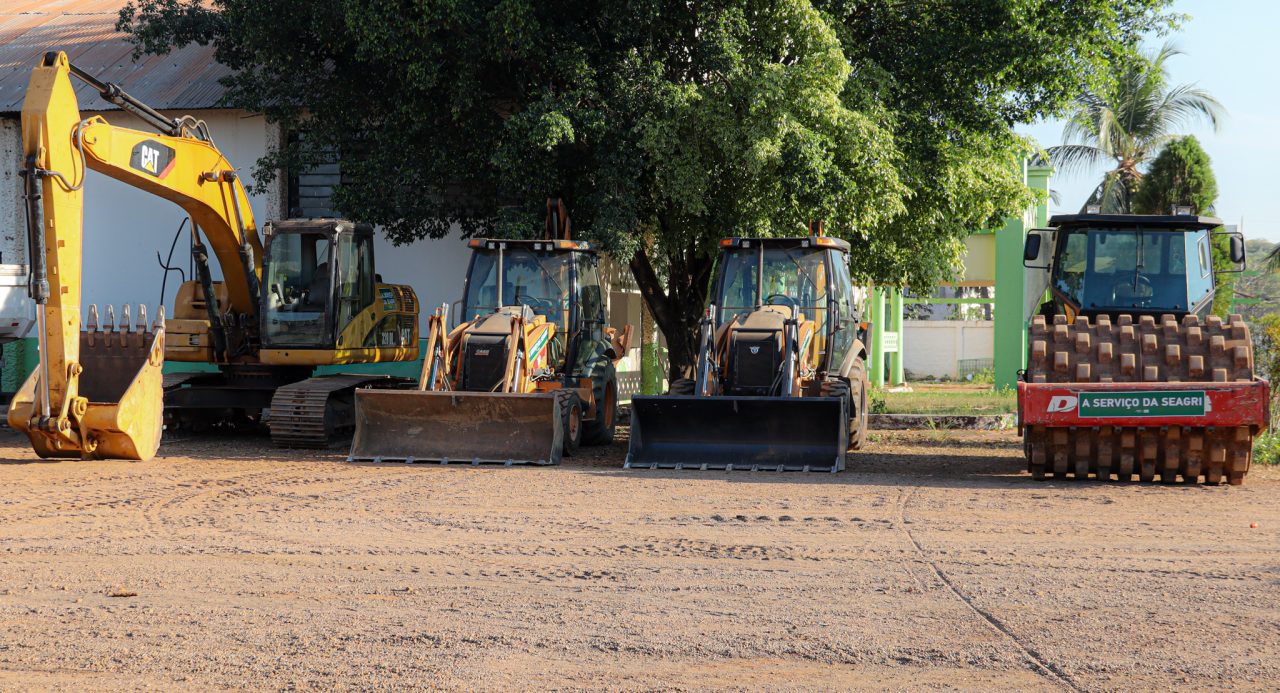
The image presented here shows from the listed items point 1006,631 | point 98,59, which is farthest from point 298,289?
point 1006,631

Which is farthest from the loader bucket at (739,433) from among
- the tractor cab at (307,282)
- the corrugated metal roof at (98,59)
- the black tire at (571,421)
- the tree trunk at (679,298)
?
the corrugated metal roof at (98,59)

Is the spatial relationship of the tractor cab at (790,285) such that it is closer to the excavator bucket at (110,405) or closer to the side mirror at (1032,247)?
the side mirror at (1032,247)

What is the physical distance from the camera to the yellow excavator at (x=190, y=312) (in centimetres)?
1229

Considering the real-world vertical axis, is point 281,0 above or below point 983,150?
above

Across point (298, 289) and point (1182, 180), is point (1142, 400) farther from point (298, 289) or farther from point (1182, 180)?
point (1182, 180)

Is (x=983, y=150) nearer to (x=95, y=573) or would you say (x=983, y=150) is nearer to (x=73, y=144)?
(x=73, y=144)

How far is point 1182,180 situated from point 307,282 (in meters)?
23.2

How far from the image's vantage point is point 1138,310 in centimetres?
1313

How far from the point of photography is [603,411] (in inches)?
611

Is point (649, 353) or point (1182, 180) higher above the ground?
point (1182, 180)

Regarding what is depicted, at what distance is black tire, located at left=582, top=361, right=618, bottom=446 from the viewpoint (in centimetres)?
1520

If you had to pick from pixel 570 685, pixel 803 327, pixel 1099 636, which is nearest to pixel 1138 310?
pixel 803 327

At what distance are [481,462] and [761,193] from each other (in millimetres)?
5686

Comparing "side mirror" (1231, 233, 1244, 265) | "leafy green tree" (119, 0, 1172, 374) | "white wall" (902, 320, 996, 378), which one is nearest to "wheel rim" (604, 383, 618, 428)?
"leafy green tree" (119, 0, 1172, 374)
